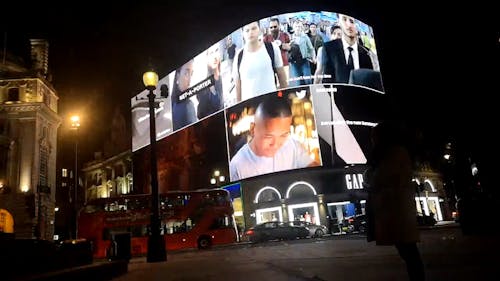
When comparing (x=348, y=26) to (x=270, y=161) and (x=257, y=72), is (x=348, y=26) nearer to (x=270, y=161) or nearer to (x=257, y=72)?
(x=257, y=72)

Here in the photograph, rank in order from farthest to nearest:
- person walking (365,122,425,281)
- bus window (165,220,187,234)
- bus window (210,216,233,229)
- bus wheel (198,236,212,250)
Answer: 1. bus window (210,216,233,229)
2. bus window (165,220,187,234)
3. bus wheel (198,236,212,250)
4. person walking (365,122,425,281)

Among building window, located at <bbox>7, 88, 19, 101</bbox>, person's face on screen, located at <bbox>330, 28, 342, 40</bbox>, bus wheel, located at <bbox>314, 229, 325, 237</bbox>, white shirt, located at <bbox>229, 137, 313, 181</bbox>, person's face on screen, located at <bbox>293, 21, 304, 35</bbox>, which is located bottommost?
bus wheel, located at <bbox>314, 229, 325, 237</bbox>

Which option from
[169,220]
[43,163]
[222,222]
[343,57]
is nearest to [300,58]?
[343,57]

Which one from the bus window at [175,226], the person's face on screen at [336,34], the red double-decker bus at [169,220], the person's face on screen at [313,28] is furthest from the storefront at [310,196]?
the bus window at [175,226]

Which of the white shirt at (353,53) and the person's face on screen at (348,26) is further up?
the person's face on screen at (348,26)

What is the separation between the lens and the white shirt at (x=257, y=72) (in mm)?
41250

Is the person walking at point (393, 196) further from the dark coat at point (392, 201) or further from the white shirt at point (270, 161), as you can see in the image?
the white shirt at point (270, 161)

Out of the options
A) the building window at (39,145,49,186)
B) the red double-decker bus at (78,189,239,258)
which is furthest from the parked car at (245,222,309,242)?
the building window at (39,145,49,186)

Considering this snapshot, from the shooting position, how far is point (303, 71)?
132 ft

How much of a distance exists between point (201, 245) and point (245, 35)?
27.0m

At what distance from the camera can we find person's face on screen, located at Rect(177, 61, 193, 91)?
50.6m

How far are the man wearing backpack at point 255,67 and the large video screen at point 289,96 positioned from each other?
0.10 meters

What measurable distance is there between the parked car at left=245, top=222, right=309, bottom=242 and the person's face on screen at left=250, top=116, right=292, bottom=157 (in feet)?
43.1

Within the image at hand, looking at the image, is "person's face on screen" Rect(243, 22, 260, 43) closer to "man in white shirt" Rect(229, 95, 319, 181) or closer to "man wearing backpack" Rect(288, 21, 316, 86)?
"man wearing backpack" Rect(288, 21, 316, 86)
